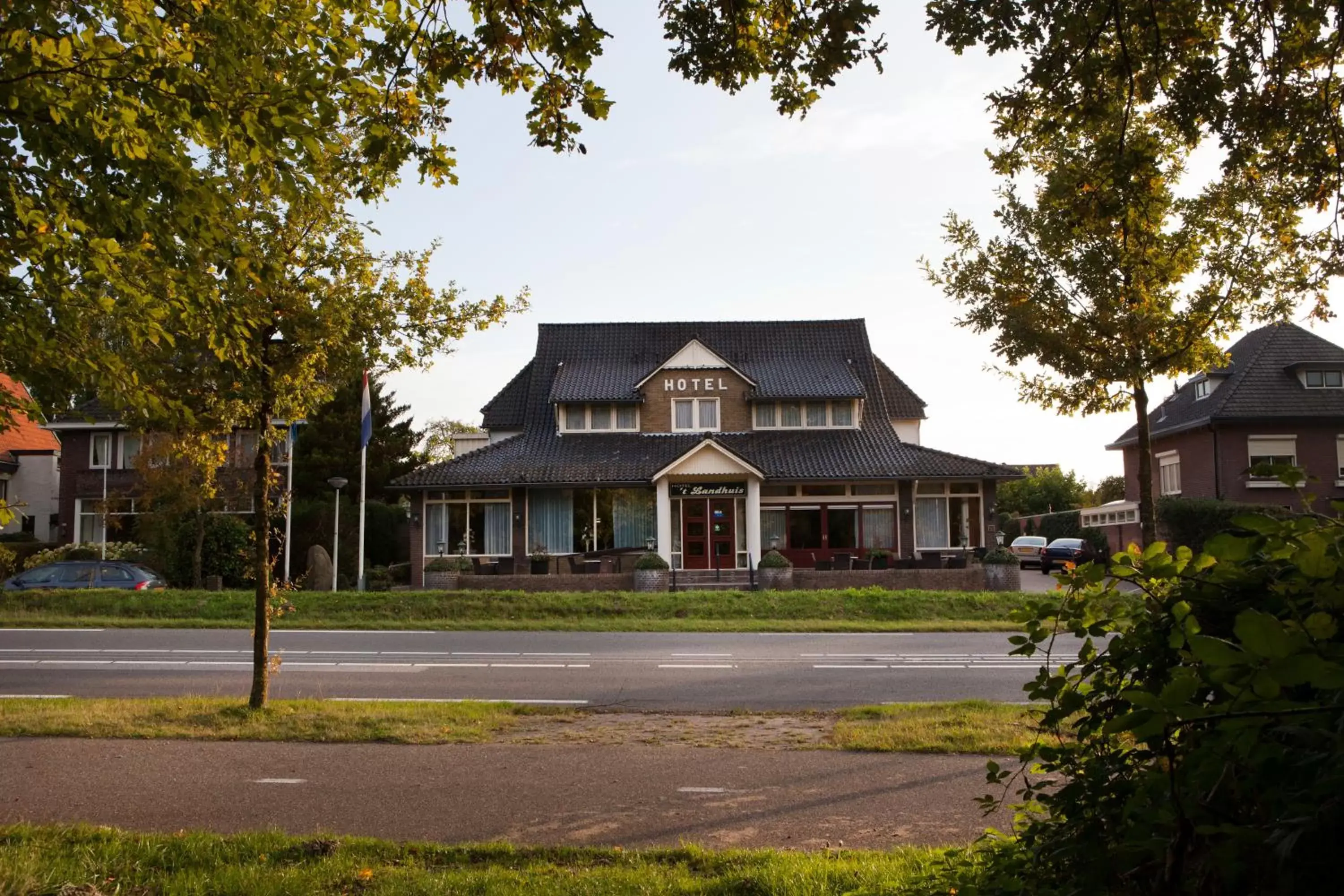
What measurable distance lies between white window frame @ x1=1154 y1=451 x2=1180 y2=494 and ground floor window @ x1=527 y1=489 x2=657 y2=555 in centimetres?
2314

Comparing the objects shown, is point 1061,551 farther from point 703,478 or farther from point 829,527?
point 703,478

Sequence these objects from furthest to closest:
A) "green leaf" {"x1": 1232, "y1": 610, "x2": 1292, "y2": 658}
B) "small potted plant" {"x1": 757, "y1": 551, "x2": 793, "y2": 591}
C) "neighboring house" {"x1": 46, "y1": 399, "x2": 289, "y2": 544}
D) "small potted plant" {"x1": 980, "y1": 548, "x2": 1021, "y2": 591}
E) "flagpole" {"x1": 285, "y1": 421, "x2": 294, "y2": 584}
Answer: "neighboring house" {"x1": 46, "y1": 399, "x2": 289, "y2": 544}, "small potted plant" {"x1": 757, "y1": 551, "x2": 793, "y2": 591}, "small potted plant" {"x1": 980, "y1": 548, "x2": 1021, "y2": 591}, "flagpole" {"x1": 285, "y1": 421, "x2": 294, "y2": 584}, "green leaf" {"x1": 1232, "y1": 610, "x2": 1292, "y2": 658}

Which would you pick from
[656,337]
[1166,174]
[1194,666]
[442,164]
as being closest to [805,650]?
[1166,174]

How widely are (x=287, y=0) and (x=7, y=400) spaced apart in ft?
10.4

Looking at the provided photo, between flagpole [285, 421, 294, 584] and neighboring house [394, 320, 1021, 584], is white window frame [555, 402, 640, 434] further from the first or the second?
flagpole [285, 421, 294, 584]

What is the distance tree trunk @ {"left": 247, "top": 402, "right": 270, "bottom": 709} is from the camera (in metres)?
10.6

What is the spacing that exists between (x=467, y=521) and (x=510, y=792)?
28.8 meters

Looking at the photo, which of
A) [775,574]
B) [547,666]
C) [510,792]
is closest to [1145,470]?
[547,666]

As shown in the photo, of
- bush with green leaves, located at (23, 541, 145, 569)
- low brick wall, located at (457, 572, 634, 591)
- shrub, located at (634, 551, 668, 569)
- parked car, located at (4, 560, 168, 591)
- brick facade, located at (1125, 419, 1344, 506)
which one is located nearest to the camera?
parked car, located at (4, 560, 168, 591)

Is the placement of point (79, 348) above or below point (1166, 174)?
below

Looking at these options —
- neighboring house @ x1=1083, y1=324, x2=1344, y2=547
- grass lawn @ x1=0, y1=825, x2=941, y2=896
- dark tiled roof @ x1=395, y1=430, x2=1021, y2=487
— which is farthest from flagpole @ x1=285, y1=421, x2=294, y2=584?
neighboring house @ x1=1083, y1=324, x2=1344, y2=547

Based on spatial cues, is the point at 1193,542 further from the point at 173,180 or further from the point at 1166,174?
the point at 173,180

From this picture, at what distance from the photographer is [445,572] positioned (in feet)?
102

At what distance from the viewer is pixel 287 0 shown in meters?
6.96
